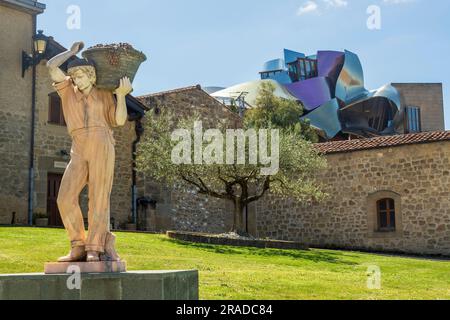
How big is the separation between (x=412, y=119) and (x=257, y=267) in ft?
160

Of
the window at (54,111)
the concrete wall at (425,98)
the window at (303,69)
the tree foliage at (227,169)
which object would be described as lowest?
the tree foliage at (227,169)

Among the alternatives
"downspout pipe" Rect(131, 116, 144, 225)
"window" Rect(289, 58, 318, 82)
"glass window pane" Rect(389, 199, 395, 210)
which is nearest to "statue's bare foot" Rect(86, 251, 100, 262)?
"downspout pipe" Rect(131, 116, 144, 225)

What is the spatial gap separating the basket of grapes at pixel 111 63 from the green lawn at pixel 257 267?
343 cm

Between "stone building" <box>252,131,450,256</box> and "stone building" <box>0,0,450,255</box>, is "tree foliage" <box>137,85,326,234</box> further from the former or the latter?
"stone building" <box>0,0,450,255</box>

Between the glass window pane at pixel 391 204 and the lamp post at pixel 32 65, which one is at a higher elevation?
the lamp post at pixel 32 65

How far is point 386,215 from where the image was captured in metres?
22.9

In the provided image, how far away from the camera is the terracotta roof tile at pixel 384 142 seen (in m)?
21.9

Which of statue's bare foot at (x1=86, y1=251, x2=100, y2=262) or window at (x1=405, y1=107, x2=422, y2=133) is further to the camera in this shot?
window at (x1=405, y1=107, x2=422, y2=133)

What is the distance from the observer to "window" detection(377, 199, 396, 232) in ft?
74.5

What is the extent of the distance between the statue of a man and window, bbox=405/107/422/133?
5425 centimetres

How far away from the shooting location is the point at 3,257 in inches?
487

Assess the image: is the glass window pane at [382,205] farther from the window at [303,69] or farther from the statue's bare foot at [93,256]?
the window at [303,69]

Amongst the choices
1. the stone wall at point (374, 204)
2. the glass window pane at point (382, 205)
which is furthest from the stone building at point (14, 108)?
the glass window pane at point (382, 205)

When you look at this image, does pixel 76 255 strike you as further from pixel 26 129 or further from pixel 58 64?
pixel 26 129
